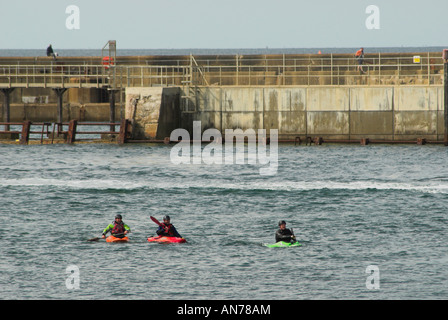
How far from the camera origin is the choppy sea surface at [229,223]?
86.3ft

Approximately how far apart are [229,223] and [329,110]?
2351 centimetres

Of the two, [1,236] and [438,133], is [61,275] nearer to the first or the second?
[1,236]

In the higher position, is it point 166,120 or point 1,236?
point 166,120

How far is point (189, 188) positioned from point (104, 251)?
1577 cm

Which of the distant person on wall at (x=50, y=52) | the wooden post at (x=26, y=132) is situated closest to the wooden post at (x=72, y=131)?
the wooden post at (x=26, y=132)

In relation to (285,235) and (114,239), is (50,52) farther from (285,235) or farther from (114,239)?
(285,235)

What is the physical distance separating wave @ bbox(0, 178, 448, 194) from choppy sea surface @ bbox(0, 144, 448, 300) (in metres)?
0.10

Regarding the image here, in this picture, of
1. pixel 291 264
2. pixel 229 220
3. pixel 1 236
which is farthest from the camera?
pixel 229 220

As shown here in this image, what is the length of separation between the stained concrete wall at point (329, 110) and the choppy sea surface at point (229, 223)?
1.44 m

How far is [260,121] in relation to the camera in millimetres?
58094

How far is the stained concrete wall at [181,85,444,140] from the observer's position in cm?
5716

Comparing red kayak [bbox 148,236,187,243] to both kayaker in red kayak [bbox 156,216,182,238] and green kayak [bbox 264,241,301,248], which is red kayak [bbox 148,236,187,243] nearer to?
kayaker in red kayak [bbox 156,216,182,238]

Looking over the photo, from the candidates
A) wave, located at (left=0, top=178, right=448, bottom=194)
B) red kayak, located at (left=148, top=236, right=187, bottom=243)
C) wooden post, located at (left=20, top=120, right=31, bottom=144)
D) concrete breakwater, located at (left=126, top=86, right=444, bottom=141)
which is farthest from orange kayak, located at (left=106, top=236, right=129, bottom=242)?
wooden post, located at (left=20, top=120, right=31, bottom=144)
